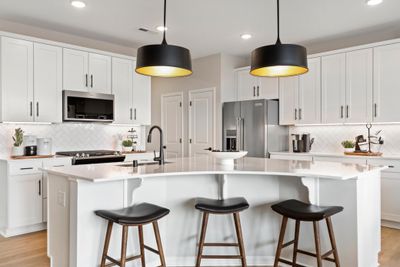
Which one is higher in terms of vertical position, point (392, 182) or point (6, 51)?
point (6, 51)

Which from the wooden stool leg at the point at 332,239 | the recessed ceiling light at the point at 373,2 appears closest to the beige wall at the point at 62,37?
the recessed ceiling light at the point at 373,2

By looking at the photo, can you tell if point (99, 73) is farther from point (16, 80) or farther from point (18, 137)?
point (18, 137)

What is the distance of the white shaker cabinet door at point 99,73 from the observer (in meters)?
4.84

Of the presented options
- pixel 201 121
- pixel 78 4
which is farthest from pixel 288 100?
pixel 78 4

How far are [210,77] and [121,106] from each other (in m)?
1.78

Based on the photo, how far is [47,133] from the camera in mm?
4613

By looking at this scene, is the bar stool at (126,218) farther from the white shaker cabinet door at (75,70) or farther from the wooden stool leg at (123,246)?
the white shaker cabinet door at (75,70)

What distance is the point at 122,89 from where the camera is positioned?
5.24 m

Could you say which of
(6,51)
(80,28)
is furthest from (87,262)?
(80,28)

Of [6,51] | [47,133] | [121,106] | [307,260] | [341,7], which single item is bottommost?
[307,260]

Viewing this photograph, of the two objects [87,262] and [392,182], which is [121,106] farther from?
[392,182]

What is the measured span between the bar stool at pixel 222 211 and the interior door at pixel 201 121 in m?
3.33

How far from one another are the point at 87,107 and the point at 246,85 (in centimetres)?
275

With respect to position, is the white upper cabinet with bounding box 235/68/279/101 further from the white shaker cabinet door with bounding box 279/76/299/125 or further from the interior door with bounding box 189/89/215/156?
the interior door with bounding box 189/89/215/156
